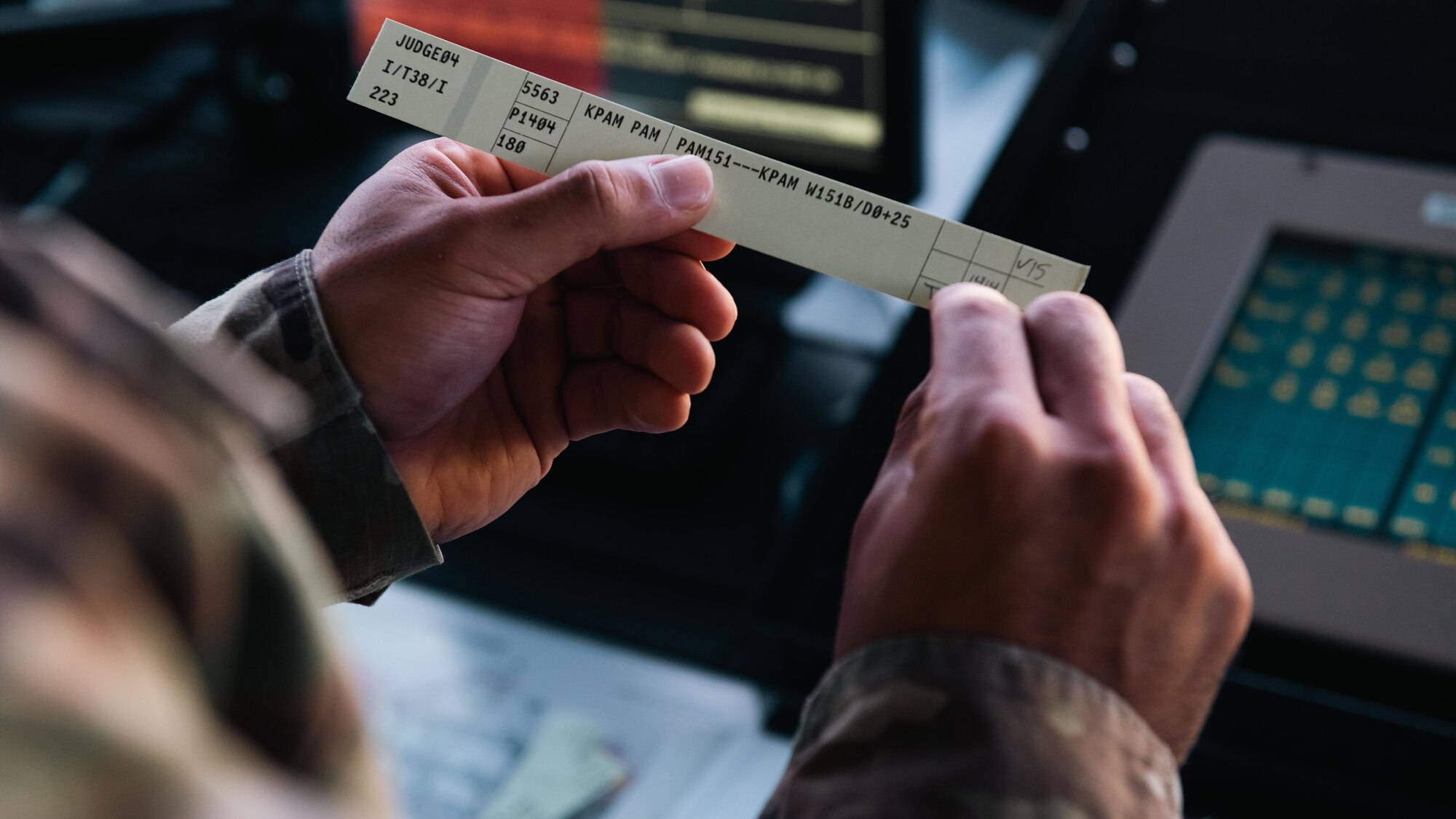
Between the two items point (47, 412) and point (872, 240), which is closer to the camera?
point (47, 412)

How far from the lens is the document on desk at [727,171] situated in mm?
481

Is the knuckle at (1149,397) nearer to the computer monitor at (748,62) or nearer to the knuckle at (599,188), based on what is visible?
the knuckle at (599,188)

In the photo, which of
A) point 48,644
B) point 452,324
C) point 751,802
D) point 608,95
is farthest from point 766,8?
point 48,644

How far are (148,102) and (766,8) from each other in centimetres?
75

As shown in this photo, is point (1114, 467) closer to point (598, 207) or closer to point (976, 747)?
point (976, 747)

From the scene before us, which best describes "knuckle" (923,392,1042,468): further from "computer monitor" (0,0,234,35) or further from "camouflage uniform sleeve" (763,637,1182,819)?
"computer monitor" (0,0,234,35)

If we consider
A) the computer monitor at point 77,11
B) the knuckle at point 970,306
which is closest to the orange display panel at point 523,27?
the computer monitor at point 77,11

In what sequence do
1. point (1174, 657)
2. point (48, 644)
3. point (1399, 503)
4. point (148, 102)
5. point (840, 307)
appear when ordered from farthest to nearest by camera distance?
1. point (148, 102)
2. point (840, 307)
3. point (1399, 503)
4. point (1174, 657)
5. point (48, 644)

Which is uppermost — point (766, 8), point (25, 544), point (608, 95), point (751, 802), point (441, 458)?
point (766, 8)

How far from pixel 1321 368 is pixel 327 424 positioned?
53 cm

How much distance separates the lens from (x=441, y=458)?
23.8 inches

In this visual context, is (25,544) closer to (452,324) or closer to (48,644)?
(48,644)

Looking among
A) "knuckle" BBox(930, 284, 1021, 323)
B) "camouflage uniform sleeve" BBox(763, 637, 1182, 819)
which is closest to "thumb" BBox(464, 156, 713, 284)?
"knuckle" BBox(930, 284, 1021, 323)

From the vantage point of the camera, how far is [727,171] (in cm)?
50
